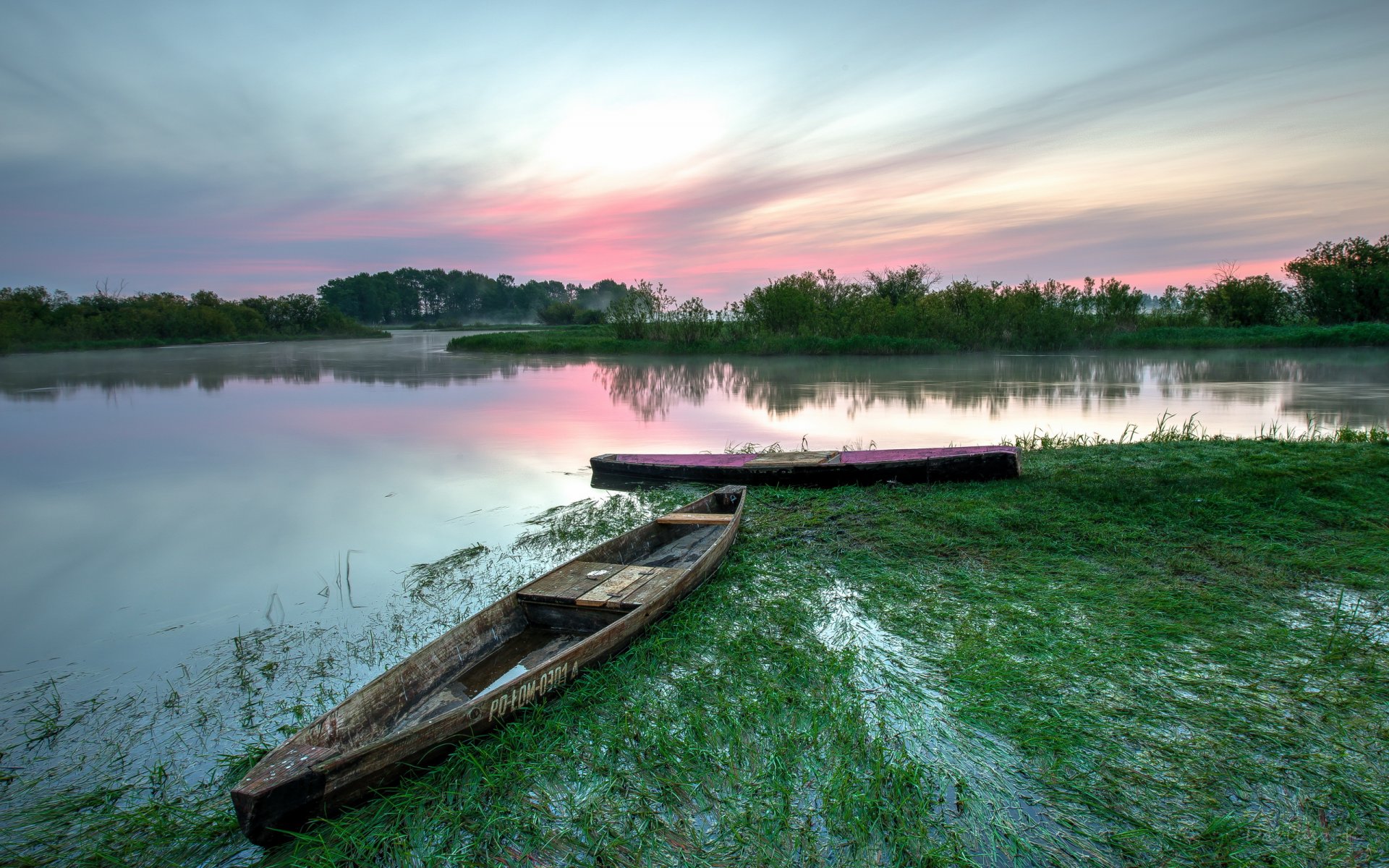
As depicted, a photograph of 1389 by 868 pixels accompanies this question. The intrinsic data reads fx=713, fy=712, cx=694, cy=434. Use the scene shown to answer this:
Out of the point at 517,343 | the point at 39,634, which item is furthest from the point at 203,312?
the point at 39,634

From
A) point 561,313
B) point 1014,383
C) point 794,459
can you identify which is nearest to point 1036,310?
point 1014,383

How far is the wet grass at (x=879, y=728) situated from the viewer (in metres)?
2.61

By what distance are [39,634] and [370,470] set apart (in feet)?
17.2

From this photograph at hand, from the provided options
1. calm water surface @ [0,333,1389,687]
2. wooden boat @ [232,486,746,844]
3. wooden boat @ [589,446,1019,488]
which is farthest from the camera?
wooden boat @ [589,446,1019,488]

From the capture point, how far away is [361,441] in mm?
12344

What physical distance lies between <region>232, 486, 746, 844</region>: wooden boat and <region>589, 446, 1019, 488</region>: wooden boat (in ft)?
8.46

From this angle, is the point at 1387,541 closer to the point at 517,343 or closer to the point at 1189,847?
the point at 1189,847

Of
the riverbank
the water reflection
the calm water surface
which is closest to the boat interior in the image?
the calm water surface

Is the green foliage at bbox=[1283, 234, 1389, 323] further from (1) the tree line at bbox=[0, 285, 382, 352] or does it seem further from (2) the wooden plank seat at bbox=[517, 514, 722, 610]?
(1) the tree line at bbox=[0, 285, 382, 352]

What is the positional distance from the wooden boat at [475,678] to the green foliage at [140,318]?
48.4m

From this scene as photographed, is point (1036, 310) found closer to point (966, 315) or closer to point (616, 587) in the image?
point (966, 315)

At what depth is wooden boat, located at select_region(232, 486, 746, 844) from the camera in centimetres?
256

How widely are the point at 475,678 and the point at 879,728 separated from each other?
209cm

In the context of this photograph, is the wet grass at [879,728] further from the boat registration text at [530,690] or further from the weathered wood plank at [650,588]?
the weathered wood plank at [650,588]
